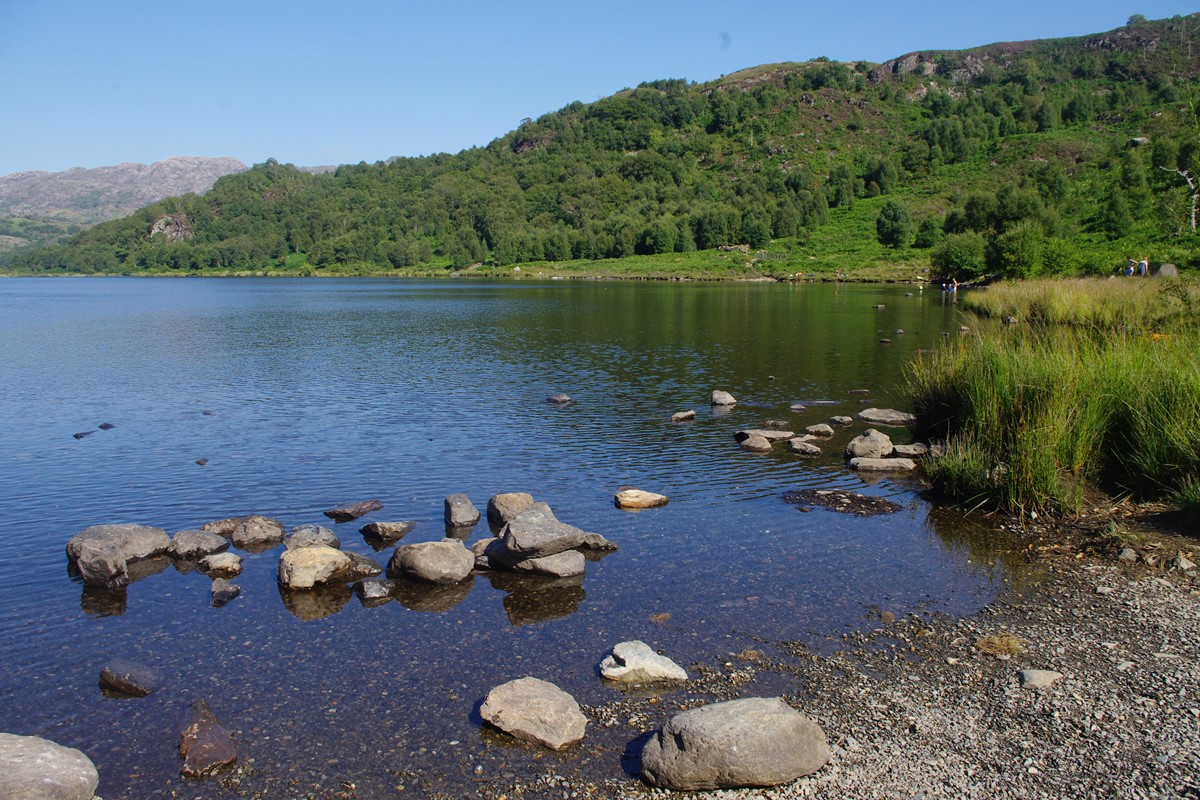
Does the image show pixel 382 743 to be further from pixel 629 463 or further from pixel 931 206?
pixel 931 206

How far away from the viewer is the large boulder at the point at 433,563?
48.0 ft

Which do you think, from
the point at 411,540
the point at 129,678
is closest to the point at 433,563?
the point at 411,540

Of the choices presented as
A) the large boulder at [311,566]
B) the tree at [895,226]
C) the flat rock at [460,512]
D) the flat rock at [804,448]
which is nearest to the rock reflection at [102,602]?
the large boulder at [311,566]

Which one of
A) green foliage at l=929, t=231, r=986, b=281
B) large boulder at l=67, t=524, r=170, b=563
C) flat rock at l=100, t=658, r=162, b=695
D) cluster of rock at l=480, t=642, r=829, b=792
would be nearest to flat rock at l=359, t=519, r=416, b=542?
large boulder at l=67, t=524, r=170, b=563

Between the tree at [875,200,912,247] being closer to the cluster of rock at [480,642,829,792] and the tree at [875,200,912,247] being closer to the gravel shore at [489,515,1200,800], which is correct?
the gravel shore at [489,515,1200,800]

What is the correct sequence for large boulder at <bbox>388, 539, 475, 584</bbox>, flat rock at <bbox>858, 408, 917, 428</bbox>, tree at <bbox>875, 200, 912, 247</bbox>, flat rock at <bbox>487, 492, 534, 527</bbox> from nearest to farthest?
large boulder at <bbox>388, 539, 475, 584</bbox> < flat rock at <bbox>487, 492, 534, 527</bbox> < flat rock at <bbox>858, 408, 917, 428</bbox> < tree at <bbox>875, 200, 912, 247</bbox>

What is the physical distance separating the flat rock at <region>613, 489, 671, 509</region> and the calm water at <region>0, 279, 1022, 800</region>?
393mm

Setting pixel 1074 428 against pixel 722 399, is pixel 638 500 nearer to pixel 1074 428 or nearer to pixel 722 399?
pixel 1074 428

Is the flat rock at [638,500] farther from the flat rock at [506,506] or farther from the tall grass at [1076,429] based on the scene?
the tall grass at [1076,429]

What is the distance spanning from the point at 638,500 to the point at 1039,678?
987cm

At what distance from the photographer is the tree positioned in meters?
152

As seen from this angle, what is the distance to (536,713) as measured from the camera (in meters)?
9.63

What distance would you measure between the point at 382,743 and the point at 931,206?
592ft

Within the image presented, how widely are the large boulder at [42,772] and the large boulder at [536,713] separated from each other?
4.20m
